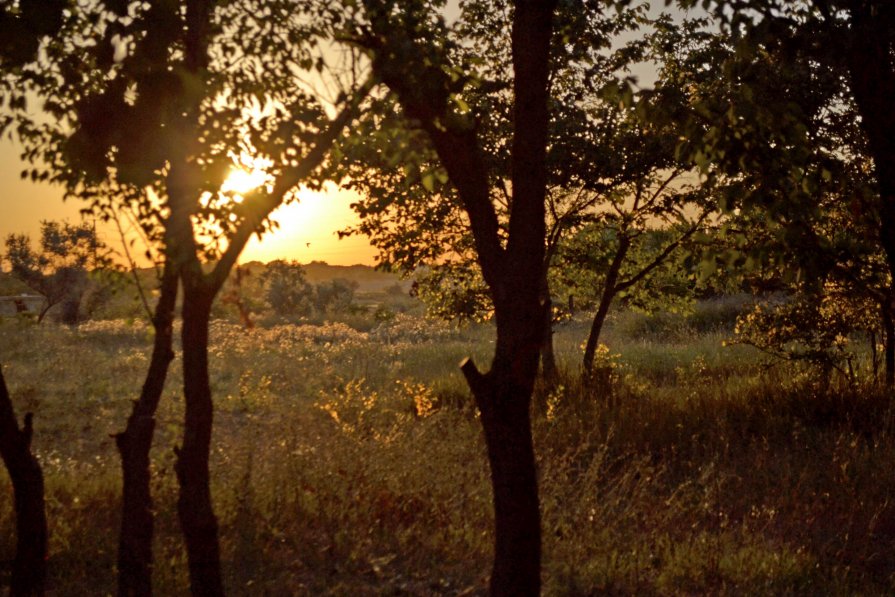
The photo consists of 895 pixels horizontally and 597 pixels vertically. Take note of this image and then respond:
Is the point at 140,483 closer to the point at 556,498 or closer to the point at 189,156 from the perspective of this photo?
the point at 189,156

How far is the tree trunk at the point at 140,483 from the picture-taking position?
196 inches

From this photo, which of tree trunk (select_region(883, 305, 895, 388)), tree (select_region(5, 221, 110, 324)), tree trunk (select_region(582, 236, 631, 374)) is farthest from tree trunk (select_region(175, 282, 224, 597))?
tree (select_region(5, 221, 110, 324))

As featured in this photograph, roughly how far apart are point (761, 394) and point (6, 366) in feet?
55.6

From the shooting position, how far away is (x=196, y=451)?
4773mm

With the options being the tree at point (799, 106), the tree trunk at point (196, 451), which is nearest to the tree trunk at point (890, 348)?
the tree at point (799, 106)

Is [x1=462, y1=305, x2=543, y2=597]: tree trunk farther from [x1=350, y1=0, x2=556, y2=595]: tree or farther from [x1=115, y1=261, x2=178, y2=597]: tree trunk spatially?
[x1=115, y1=261, x2=178, y2=597]: tree trunk

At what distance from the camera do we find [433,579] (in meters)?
6.20

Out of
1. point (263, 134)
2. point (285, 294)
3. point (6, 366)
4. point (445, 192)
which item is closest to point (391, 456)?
point (263, 134)

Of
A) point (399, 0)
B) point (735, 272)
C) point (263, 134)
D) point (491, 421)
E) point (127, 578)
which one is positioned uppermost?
point (399, 0)

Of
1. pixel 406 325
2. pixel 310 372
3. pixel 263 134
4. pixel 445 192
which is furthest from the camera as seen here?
pixel 406 325

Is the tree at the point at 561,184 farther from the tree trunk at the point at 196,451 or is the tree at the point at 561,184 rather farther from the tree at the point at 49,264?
the tree at the point at 49,264

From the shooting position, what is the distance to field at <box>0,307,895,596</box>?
6.29m

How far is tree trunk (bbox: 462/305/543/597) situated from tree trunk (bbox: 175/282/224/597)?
1543 millimetres

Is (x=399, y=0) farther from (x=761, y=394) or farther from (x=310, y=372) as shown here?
(x=310, y=372)
